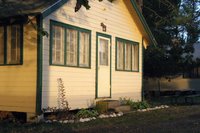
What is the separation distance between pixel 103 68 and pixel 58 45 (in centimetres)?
329

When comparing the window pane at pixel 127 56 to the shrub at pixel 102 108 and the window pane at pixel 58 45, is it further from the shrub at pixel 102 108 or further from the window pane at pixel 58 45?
the window pane at pixel 58 45

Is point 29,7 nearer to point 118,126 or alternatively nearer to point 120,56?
point 118,126

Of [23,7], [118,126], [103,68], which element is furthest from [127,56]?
[118,126]

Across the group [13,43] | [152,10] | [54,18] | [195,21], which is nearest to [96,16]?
[54,18]

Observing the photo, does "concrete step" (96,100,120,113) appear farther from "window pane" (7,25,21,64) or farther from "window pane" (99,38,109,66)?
"window pane" (7,25,21,64)

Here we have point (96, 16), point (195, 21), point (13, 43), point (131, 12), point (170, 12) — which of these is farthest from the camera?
point (195, 21)

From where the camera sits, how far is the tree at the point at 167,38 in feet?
95.8

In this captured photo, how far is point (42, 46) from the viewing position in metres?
13.5

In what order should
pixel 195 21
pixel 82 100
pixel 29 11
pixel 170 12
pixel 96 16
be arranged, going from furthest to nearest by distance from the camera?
pixel 195 21, pixel 170 12, pixel 96 16, pixel 82 100, pixel 29 11

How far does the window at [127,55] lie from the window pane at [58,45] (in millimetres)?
4374

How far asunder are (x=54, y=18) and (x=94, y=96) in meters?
3.79

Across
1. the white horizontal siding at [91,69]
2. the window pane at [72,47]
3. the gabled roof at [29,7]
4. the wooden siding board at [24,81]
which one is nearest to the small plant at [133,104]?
the white horizontal siding at [91,69]

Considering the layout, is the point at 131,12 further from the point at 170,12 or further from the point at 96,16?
the point at 170,12

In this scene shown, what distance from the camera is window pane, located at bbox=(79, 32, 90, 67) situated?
15781 millimetres
